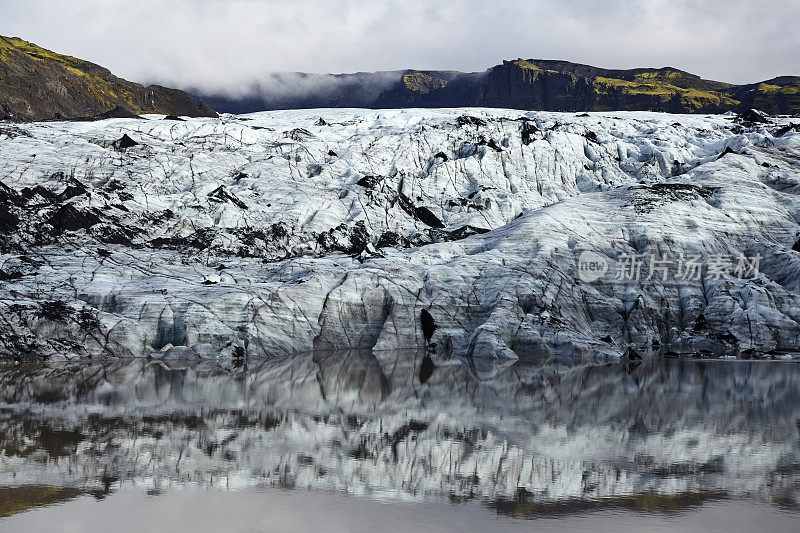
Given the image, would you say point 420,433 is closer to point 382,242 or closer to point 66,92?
point 382,242

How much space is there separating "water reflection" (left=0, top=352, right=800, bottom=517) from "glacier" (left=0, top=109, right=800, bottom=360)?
21.7ft

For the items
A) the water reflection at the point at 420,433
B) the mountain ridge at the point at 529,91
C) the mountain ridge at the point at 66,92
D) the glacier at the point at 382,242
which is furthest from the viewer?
the mountain ridge at the point at 529,91

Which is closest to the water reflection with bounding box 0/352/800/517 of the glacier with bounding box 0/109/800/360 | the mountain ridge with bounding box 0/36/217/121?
the glacier with bounding box 0/109/800/360

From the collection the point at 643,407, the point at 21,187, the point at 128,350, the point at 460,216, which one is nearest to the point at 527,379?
the point at 643,407

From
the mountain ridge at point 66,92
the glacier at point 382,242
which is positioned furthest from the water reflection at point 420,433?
the mountain ridge at point 66,92

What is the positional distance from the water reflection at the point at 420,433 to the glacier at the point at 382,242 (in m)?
6.61

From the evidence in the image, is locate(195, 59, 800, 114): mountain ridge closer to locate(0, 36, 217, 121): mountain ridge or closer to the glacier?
locate(0, 36, 217, 121): mountain ridge

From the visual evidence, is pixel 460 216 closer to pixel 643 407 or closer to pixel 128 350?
pixel 128 350

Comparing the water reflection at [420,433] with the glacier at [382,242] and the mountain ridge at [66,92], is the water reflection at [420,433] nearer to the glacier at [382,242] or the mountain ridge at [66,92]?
Answer: the glacier at [382,242]

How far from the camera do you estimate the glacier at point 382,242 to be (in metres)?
45.5

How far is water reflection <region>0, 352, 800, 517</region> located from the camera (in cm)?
1795

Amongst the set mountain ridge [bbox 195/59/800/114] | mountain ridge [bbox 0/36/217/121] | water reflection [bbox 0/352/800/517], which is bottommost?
water reflection [bbox 0/352/800/517]

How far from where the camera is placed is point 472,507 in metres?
16.3

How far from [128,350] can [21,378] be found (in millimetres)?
8668
